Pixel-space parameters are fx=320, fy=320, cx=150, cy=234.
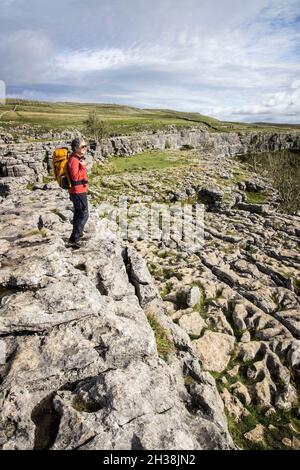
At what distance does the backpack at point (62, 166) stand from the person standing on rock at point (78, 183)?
0.17 m

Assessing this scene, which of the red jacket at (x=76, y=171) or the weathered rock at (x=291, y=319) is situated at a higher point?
the red jacket at (x=76, y=171)

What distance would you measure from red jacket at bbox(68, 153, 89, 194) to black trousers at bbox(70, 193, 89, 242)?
0.95ft

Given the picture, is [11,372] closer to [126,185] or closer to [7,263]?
[7,263]

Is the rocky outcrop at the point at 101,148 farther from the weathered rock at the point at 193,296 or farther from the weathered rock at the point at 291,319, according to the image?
the weathered rock at the point at 291,319

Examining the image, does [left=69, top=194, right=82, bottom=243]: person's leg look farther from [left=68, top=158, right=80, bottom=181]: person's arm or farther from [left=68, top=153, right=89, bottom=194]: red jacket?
[left=68, top=158, right=80, bottom=181]: person's arm

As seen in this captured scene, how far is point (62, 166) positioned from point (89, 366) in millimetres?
7474

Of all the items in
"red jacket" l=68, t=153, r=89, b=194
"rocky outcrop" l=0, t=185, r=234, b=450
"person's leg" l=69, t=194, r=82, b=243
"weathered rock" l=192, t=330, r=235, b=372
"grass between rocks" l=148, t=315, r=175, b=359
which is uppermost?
"red jacket" l=68, t=153, r=89, b=194

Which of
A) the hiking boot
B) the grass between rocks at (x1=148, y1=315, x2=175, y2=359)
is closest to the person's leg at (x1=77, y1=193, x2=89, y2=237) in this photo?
the hiking boot

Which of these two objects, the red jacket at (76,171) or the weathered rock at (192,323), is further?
the weathered rock at (192,323)

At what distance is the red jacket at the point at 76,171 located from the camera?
12.2 m

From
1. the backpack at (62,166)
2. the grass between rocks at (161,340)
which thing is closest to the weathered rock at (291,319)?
the grass between rocks at (161,340)

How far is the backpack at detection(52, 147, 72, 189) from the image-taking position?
40.0 ft

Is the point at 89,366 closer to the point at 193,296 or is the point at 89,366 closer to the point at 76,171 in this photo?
the point at 76,171

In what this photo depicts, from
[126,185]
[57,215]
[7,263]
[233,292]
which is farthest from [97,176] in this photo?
[7,263]
